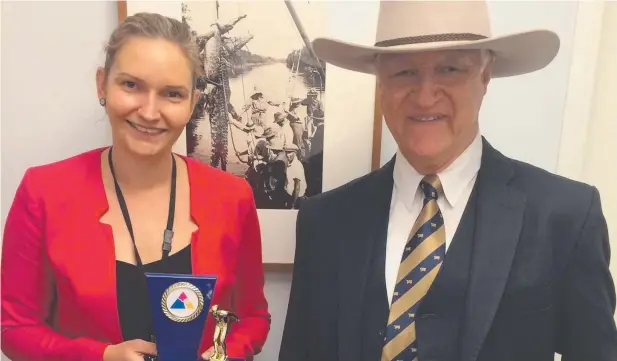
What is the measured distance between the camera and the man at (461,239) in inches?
37.1

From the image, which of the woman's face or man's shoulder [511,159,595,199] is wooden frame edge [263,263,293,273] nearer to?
the woman's face

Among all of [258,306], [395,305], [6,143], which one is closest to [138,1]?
[6,143]

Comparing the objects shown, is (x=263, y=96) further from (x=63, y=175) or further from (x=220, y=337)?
(x=220, y=337)

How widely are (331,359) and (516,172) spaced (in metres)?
0.56

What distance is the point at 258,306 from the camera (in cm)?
122

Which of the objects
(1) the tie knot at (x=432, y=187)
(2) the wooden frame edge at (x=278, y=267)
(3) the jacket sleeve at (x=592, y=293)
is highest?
(1) the tie knot at (x=432, y=187)

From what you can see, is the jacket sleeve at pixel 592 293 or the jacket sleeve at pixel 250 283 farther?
the jacket sleeve at pixel 250 283

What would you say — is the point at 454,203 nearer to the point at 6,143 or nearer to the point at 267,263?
the point at 267,263

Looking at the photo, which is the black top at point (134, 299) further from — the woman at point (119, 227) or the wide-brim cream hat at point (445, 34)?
the wide-brim cream hat at point (445, 34)

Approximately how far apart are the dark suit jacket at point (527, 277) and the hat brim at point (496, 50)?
8.0 inches

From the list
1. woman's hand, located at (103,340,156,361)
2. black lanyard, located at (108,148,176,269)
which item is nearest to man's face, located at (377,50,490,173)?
black lanyard, located at (108,148,176,269)

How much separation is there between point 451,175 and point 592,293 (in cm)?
33

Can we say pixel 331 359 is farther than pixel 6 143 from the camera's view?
No

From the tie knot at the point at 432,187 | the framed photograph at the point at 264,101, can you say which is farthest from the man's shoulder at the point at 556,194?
the framed photograph at the point at 264,101
